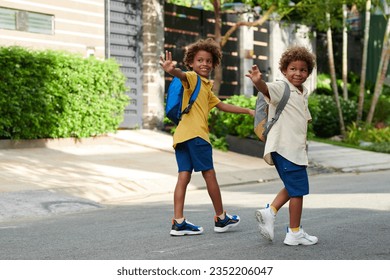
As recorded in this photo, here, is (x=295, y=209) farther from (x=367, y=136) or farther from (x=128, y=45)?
(x=367, y=136)

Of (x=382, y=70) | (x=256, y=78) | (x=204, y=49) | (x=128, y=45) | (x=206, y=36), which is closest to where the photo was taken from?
(x=256, y=78)

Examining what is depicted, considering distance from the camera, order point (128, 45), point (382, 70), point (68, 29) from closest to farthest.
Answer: point (68, 29), point (128, 45), point (382, 70)

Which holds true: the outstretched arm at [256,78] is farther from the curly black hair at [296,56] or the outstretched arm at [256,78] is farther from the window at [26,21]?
the window at [26,21]

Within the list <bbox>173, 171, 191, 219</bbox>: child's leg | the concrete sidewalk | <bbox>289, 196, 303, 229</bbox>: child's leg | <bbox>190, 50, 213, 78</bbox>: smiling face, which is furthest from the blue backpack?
the concrete sidewalk

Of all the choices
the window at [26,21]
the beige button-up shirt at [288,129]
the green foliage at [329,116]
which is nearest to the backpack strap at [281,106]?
the beige button-up shirt at [288,129]

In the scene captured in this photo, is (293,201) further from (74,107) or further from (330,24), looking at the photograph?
(330,24)

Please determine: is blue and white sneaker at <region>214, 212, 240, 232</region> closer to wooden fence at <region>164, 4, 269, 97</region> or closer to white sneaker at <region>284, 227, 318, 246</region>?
white sneaker at <region>284, 227, 318, 246</region>

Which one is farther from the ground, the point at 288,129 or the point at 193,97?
the point at 193,97

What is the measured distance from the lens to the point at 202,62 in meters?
7.62

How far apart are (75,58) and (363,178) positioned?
5857 mm

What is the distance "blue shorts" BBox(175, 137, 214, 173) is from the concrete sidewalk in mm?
3047

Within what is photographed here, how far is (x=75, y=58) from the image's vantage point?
16344mm

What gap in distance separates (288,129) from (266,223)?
2.56ft

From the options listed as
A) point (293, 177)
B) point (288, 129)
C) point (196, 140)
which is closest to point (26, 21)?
point (196, 140)
